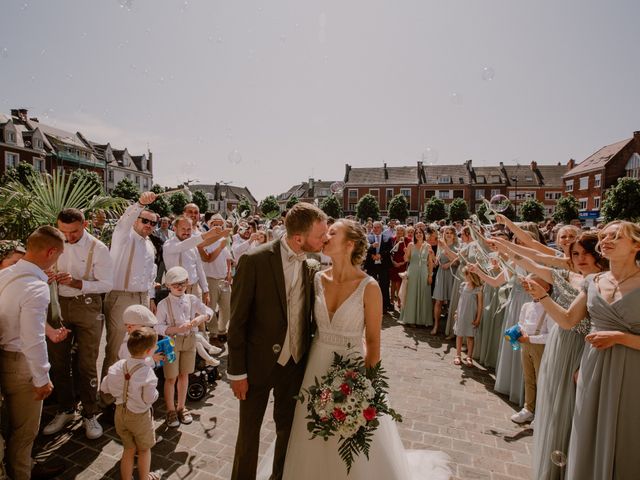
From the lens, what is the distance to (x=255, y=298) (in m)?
2.96

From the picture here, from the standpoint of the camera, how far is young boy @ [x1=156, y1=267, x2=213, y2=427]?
14.2 feet

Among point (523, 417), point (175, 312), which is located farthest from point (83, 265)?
point (523, 417)

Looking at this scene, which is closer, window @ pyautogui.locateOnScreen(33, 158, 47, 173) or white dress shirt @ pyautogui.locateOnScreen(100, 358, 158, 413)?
white dress shirt @ pyautogui.locateOnScreen(100, 358, 158, 413)

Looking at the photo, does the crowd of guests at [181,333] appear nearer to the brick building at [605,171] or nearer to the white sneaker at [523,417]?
the white sneaker at [523,417]

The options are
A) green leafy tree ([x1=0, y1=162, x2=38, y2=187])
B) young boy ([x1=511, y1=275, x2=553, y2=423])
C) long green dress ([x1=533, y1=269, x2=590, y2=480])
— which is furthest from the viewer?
green leafy tree ([x1=0, y1=162, x2=38, y2=187])

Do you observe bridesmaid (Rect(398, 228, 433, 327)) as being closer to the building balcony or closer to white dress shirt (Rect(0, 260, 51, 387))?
white dress shirt (Rect(0, 260, 51, 387))

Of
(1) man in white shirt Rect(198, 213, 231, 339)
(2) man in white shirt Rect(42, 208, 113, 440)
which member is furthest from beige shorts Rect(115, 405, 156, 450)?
(1) man in white shirt Rect(198, 213, 231, 339)

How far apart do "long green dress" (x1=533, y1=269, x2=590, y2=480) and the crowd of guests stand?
0.04 feet

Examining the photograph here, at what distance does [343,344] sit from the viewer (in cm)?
302

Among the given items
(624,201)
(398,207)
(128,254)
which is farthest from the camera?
(398,207)

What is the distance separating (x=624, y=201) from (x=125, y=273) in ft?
143

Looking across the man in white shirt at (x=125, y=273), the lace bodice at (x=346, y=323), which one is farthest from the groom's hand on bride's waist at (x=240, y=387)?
the man in white shirt at (x=125, y=273)

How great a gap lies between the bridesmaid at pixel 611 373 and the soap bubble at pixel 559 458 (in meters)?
0.16

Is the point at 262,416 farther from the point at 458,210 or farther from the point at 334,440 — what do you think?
the point at 458,210
